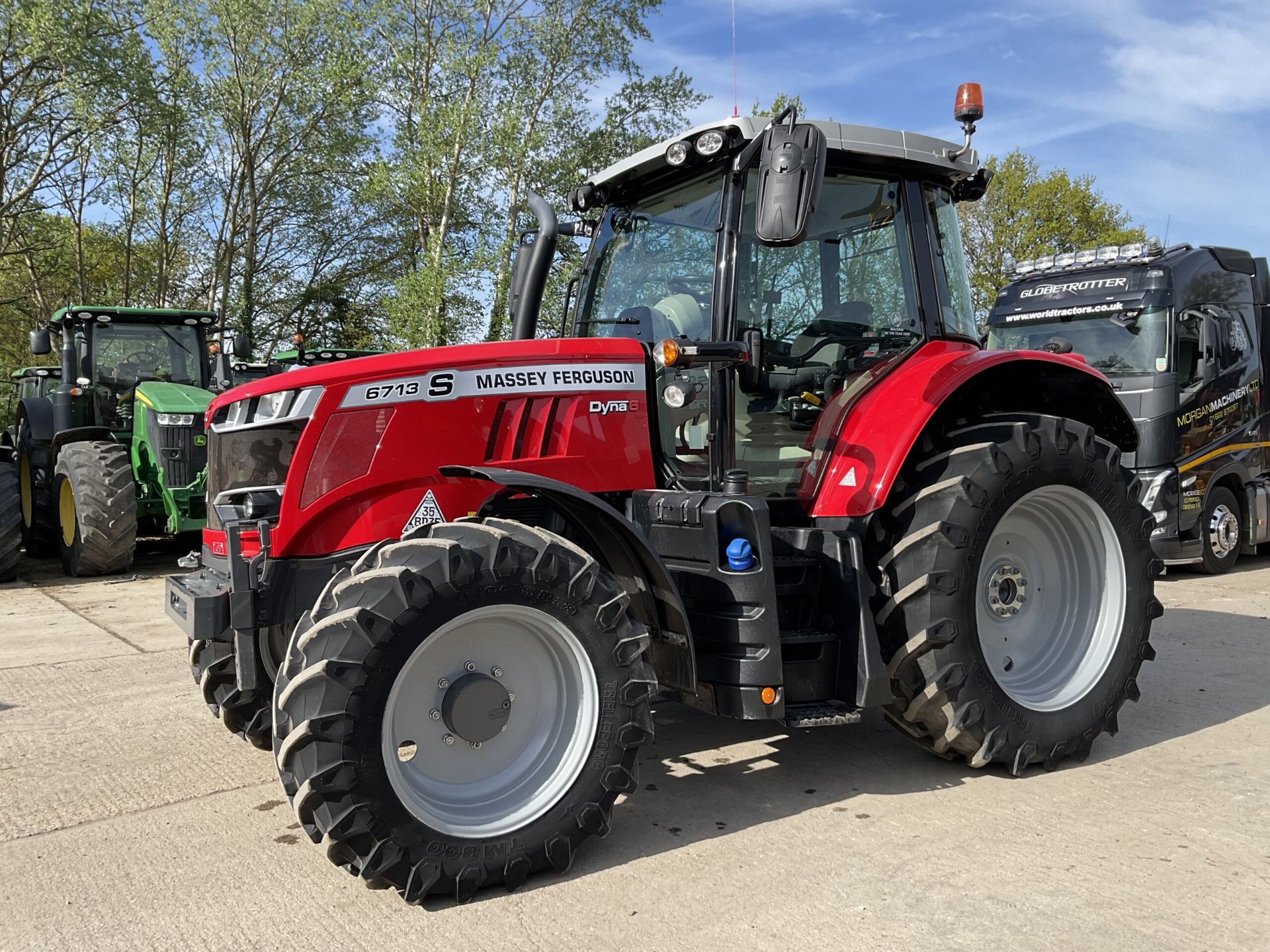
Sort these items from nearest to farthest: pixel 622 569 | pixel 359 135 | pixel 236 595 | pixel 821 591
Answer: pixel 236 595 → pixel 622 569 → pixel 821 591 → pixel 359 135

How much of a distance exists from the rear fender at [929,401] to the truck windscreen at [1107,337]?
16.1ft

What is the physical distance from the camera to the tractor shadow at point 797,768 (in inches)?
130

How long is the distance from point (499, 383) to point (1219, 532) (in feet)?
28.7

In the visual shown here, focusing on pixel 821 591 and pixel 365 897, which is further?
pixel 821 591

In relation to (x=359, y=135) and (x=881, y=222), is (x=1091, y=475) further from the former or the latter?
(x=359, y=135)

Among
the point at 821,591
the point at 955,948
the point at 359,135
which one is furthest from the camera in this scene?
the point at 359,135

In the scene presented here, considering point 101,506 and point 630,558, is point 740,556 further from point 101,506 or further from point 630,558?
point 101,506

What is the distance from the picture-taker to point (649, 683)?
9.89ft

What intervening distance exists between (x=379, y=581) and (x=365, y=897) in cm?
93

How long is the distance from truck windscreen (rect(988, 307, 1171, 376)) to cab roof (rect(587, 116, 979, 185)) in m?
5.35

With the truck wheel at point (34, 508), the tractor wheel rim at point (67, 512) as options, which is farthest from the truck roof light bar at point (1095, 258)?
the truck wheel at point (34, 508)

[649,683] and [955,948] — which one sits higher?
[649,683]

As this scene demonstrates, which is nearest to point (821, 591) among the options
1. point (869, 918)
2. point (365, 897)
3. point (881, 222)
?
point (869, 918)

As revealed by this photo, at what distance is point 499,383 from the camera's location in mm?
3301
